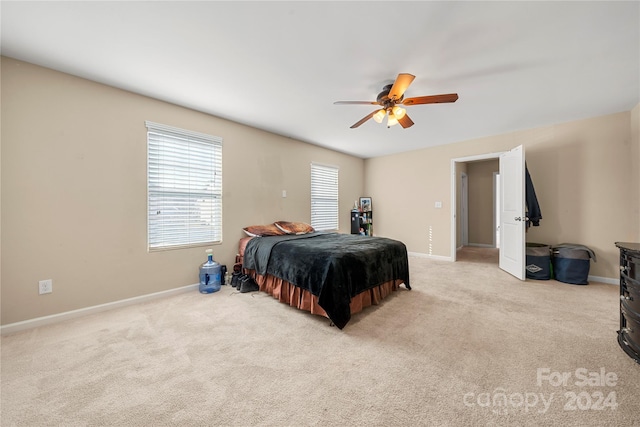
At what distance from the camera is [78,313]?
2.43 m

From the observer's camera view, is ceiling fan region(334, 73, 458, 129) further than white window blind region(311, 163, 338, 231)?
No

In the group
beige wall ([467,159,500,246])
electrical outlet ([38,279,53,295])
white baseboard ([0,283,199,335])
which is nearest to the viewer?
white baseboard ([0,283,199,335])

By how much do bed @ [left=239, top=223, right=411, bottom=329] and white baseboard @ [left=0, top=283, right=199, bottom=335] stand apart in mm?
1054

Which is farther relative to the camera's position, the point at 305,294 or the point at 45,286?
the point at 305,294

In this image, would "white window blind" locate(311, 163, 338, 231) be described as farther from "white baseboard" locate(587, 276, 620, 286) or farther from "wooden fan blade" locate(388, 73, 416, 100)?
"white baseboard" locate(587, 276, 620, 286)

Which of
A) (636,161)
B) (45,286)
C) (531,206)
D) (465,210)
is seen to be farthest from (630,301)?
(465,210)

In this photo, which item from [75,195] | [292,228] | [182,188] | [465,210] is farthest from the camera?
[465,210]

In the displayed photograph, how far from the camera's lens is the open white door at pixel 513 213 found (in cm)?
353

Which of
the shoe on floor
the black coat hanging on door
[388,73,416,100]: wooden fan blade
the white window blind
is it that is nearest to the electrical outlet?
the shoe on floor

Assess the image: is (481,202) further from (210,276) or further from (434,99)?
(210,276)

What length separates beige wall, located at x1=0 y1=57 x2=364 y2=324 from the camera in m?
2.15

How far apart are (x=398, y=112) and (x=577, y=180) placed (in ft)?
11.3

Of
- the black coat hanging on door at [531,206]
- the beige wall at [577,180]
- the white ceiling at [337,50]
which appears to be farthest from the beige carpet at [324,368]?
the white ceiling at [337,50]


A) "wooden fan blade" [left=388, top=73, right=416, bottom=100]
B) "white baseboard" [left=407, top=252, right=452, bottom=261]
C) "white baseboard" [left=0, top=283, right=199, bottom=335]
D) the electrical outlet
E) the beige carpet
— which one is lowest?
the beige carpet
